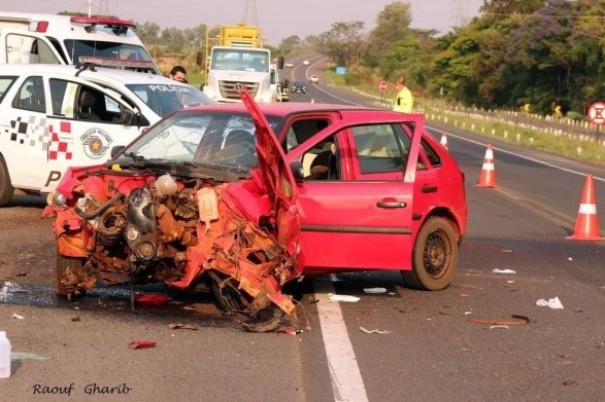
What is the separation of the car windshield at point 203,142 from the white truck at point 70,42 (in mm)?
12361

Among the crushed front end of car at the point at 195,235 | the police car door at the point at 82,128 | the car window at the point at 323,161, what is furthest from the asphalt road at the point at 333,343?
the police car door at the point at 82,128

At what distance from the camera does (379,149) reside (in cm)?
966

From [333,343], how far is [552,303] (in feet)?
8.67

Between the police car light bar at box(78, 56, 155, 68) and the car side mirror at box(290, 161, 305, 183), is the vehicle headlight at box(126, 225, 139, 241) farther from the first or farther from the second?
the police car light bar at box(78, 56, 155, 68)

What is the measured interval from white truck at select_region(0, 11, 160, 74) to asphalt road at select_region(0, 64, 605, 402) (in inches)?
449

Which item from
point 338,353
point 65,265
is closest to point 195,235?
point 65,265

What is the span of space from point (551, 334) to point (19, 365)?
381 centimetres

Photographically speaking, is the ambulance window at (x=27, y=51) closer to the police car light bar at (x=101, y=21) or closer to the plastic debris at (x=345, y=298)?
the police car light bar at (x=101, y=21)

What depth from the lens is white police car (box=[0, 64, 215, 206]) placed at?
13914 mm

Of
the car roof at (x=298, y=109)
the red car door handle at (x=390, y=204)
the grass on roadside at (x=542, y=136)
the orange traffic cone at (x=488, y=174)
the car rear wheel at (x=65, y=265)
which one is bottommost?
the grass on roadside at (x=542, y=136)

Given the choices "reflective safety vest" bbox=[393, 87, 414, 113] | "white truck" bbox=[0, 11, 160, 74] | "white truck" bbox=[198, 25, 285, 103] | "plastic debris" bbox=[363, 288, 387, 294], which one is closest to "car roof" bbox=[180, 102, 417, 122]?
"plastic debris" bbox=[363, 288, 387, 294]

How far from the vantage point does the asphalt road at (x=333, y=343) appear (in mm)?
6438

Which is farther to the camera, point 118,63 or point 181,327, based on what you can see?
point 118,63

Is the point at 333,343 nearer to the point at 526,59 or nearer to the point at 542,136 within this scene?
the point at 542,136
